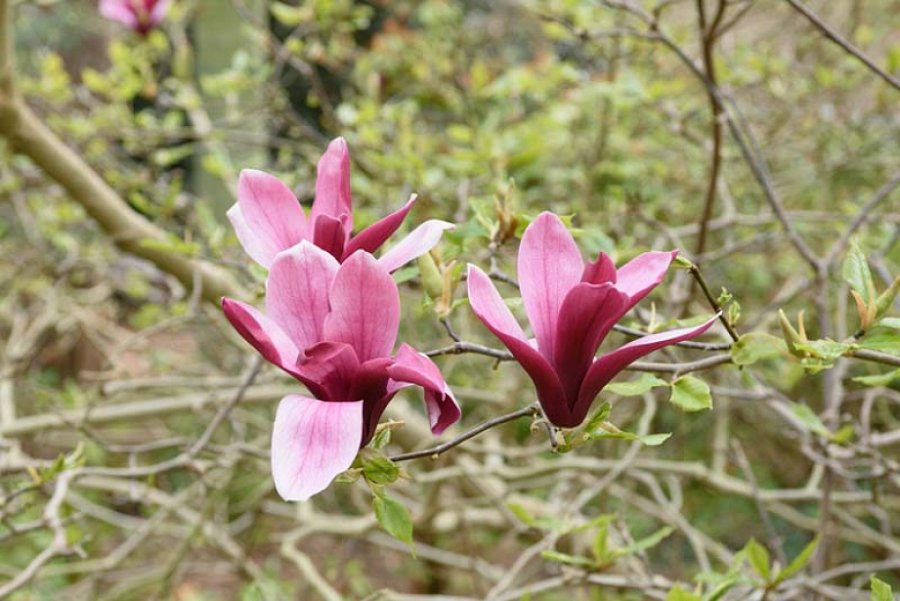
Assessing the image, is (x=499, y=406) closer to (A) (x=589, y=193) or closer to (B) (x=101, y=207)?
(A) (x=589, y=193)

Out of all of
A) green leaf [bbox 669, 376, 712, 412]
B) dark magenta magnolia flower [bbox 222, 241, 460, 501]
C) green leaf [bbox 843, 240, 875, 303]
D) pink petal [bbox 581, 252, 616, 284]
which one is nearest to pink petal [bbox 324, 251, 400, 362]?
dark magenta magnolia flower [bbox 222, 241, 460, 501]

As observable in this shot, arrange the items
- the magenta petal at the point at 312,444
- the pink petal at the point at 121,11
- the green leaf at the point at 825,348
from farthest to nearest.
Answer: the pink petal at the point at 121,11
the green leaf at the point at 825,348
the magenta petal at the point at 312,444

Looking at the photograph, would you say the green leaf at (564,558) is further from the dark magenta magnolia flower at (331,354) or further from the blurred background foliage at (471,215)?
the dark magenta magnolia flower at (331,354)

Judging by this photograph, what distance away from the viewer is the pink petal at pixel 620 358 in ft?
1.49

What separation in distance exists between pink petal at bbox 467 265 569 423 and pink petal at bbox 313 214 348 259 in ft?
0.34

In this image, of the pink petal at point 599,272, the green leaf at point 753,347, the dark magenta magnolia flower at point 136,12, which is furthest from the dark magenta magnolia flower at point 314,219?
the dark magenta magnolia flower at point 136,12

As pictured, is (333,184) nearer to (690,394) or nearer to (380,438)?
(380,438)

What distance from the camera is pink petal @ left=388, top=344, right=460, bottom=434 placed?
439 millimetres

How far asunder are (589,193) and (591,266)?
175 cm

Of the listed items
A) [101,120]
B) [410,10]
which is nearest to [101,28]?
[410,10]

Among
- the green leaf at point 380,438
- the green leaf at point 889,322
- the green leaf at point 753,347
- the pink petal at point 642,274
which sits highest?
the pink petal at point 642,274

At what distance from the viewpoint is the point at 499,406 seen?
1842 millimetres

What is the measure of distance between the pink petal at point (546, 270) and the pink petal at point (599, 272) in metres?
0.02

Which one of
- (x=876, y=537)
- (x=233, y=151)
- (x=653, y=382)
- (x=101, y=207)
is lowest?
(x=233, y=151)
